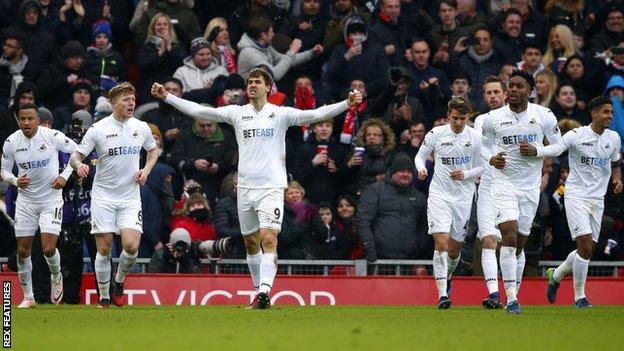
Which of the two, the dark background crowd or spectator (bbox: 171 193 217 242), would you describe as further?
the dark background crowd

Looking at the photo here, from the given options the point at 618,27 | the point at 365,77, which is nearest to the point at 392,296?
the point at 365,77

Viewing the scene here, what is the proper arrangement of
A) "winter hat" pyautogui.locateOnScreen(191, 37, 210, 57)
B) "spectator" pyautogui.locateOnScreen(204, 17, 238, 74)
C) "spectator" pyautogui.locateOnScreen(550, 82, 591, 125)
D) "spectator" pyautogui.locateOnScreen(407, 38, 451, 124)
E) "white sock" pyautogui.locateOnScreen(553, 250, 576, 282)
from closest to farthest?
1. "white sock" pyautogui.locateOnScreen(553, 250, 576, 282)
2. "spectator" pyautogui.locateOnScreen(550, 82, 591, 125)
3. "winter hat" pyautogui.locateOnScreen(191, 37, 210, 57)
4. "spectator" pyautogui.locateOnScreen(407, 38, 451, 124)
5. "spectator" pyautogui.locateOnScreen(204, 17, 238, 74)

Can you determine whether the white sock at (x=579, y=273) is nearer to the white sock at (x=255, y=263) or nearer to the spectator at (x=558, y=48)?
the white sock at (x=255, y=263)

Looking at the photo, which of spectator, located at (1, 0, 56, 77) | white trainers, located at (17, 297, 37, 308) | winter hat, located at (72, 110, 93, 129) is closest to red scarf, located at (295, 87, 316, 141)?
winter hat, located at (72, 110, 93, 129)

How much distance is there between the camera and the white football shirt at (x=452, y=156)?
20.8 metres

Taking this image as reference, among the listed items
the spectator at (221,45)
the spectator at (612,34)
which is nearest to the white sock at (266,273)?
the spectator at (221,45)

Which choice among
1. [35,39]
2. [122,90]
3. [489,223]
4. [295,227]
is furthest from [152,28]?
[489,223]

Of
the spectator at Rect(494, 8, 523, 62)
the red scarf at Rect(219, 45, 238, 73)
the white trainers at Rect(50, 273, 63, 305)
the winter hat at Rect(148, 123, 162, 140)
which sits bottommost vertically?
the white trainers at Rect(50, 273, 63, 305)

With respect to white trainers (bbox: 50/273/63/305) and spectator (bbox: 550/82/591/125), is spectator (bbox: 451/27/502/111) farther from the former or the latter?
white trainers (bbox: 50/273/63/305)

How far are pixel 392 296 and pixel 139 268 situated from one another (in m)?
3.87

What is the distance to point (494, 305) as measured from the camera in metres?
20.1

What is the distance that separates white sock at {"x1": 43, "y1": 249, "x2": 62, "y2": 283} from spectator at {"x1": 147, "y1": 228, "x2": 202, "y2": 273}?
78.4 inches

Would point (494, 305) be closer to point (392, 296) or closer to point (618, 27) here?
point (392, 296)

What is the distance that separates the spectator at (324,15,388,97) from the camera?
26.3 m
